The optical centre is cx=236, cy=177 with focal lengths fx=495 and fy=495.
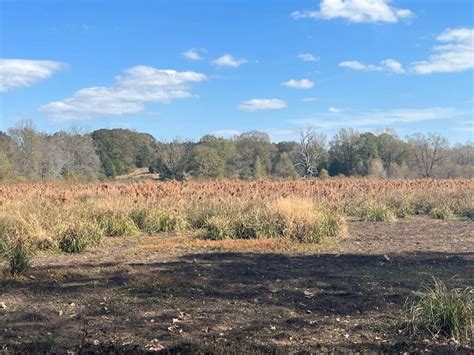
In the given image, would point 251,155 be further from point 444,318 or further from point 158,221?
point 444,318

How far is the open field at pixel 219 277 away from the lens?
4.49 metres

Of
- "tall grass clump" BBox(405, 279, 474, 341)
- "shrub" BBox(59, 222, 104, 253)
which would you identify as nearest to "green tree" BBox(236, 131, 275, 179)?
"shrub" BBox(59, 222, 104, 253)

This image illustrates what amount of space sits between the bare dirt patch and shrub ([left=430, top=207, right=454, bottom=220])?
7.47 m

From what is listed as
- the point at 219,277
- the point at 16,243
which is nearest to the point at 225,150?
the point at 16,243

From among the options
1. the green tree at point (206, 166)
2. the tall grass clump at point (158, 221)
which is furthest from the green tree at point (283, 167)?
the tall grass clump at point (158, 221)

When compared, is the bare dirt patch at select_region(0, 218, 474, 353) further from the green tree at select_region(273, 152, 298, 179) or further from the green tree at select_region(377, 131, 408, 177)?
the green tree at select_region(377, 131, 408, 177)

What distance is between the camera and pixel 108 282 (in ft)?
21.9

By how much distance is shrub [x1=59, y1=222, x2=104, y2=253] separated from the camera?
32.6 feet

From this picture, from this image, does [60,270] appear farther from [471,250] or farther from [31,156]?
[31,156]

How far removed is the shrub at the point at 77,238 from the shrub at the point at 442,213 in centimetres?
1199

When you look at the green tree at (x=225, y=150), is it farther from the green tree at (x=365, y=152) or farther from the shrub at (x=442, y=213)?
the shrub at (x=442, y=213)

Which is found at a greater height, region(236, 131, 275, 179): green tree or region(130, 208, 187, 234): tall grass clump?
region(236, 131, 275, 179): green tree

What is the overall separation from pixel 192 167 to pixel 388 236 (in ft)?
96.7

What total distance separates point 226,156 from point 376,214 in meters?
33.1
